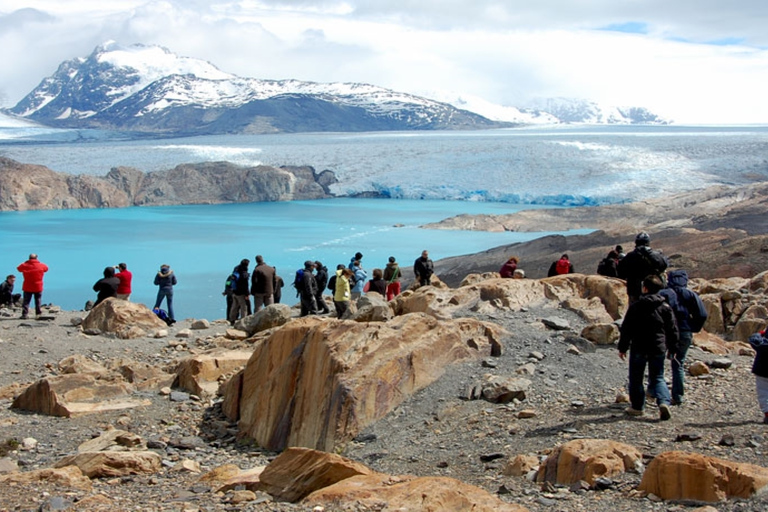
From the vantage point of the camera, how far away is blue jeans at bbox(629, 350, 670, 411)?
4.36 meters

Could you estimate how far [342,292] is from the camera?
8.30m

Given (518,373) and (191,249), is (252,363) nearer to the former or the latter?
(518,373)

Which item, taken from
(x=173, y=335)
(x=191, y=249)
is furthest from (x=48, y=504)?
(x=191, y=249)

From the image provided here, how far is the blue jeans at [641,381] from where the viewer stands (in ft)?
14.3

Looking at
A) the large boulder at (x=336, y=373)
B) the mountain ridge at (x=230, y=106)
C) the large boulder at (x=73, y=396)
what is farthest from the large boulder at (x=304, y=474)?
the mountain ridge at (x=230, y=106)

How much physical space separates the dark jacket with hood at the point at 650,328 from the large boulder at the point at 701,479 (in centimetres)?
112

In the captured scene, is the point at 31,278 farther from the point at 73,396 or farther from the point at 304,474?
the point at 304,474

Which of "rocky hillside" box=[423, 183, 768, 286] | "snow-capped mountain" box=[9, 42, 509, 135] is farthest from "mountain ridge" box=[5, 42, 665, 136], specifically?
"rocky hillside" box=[423, 183, 768, 286]

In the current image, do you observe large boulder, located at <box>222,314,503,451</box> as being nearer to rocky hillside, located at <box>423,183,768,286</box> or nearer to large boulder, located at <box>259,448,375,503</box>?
large boulder, located at <box>259,448,375,503</box>

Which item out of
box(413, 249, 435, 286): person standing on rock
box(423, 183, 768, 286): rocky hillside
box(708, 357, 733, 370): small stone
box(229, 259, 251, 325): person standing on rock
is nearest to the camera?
box(708, 357, 733, 370): small stone

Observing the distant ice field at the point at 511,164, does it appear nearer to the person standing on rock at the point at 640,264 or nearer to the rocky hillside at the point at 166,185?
the rocky hillside at the point at 166,185

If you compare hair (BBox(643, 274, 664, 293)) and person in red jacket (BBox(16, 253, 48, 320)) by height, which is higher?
hair (BBox(643, 274, 664, 293))

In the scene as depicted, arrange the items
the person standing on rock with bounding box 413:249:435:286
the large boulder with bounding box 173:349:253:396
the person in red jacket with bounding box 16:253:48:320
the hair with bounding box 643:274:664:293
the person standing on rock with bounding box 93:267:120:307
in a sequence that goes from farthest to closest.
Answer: the person standing on rock with bounding box 413:249:435:286 < the person standing on rock with bounding box 93:267:120:307 < the person in red jacket with bounding box 16:253:48:320 < the large boulder with bounding box 173:349:253:396 < the hair with bounding box 643:274:664:293

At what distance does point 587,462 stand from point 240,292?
6.46m
